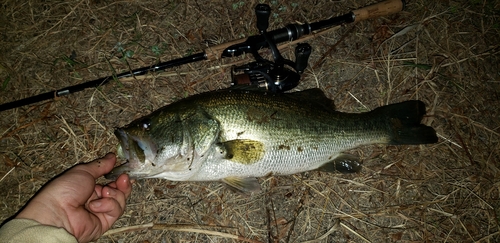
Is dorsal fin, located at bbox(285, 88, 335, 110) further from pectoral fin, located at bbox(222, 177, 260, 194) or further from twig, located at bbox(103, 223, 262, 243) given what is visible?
twig, located at bbox(103, 223, 262, 243)

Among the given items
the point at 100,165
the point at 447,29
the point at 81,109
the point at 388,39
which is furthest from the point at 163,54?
the point at 447,29

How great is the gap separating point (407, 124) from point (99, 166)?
3078mm

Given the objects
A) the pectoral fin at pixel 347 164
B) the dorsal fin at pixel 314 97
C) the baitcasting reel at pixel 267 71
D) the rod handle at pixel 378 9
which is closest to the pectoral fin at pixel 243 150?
the baitcasting reel at pixel 267 71

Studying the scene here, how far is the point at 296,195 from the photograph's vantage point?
3418 millimetres

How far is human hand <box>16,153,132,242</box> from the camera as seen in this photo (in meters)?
2.57

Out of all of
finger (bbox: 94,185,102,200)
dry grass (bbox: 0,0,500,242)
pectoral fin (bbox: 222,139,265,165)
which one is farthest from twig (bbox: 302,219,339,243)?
finger (bbox: 94,185,102,200)

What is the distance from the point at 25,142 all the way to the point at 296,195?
120 inches

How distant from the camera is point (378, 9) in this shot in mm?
3619

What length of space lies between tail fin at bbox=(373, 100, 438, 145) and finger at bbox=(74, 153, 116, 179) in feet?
8.89

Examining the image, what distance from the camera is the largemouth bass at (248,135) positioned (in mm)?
2637

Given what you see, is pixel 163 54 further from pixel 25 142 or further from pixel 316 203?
pixel 316 203

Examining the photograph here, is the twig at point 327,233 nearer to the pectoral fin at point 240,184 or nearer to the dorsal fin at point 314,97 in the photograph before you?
the pectoral fin at point 240,184

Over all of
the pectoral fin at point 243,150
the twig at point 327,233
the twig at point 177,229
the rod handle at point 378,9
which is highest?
the rod handle at point 378,9

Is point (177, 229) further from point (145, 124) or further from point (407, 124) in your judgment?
point (407, 124)
